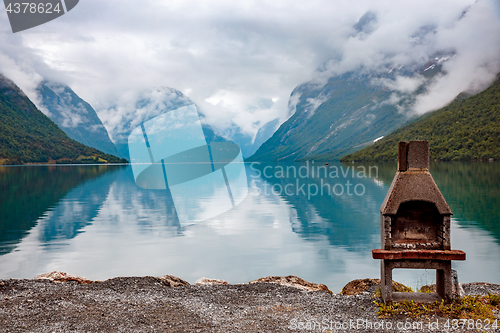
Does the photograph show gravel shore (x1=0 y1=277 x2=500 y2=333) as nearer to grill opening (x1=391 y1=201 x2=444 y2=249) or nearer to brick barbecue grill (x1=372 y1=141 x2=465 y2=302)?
brick barbecue grill (x1=372 y1=141 x2=465 y2=302)

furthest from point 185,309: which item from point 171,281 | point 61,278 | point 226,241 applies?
Answer: point 226,241

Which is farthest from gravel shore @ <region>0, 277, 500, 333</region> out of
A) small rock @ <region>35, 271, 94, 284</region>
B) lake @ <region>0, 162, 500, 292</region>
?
lake @ <region>0, 162, 500, 292</region>

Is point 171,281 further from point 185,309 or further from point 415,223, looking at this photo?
point 415,223

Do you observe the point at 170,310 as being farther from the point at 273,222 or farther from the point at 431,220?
the point at 273,222

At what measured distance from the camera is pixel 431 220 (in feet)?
34.7

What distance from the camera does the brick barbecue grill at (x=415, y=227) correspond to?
9.94 meters

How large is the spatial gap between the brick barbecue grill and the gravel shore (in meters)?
1.33

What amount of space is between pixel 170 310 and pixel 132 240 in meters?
18.0

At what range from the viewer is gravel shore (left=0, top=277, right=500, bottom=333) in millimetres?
8711

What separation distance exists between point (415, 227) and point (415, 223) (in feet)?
0.39

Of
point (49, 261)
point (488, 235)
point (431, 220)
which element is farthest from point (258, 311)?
point (488, 235)

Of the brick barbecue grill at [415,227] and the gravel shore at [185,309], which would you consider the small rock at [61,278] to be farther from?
the brick barbecue grill at [415,227]

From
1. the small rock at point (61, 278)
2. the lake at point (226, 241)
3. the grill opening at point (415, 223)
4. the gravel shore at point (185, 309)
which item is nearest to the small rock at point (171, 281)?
the gravel shore at point (185, 309)

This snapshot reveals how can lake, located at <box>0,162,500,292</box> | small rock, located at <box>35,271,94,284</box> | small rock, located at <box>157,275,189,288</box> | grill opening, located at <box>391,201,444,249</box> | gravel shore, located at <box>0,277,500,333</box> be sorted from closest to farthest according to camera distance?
gravel shore, located at <box>0,277,500,333</box>
grill opening, located at <box>391,201,444,249</box>
small rock, located at <box>157,275,189,288</box>
small rock, located at <box>35,271,94,284</box>
lake, located at <box>0,162,500,292</box>
